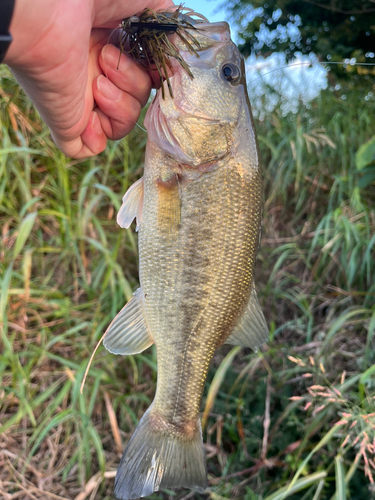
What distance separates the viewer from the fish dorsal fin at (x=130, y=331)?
135cm

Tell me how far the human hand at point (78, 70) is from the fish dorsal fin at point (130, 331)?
80cm

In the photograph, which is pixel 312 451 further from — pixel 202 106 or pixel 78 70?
pixel 78 70

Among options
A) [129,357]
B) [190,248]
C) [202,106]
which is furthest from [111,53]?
[129,357]

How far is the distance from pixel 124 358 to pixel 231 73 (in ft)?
6.54

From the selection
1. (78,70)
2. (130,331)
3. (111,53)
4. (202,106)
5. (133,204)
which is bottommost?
(130,331)

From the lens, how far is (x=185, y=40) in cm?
111

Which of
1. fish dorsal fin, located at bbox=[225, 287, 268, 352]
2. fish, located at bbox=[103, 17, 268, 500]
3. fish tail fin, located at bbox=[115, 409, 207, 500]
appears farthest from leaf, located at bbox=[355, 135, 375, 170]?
fish tail fin, located at bbox=[115, 409, 207, 500]

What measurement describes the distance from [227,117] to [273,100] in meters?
2.62

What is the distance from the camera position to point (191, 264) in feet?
4.16

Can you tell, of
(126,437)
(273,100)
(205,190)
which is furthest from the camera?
(273,100)

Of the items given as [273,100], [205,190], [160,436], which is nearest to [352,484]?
[160,436]

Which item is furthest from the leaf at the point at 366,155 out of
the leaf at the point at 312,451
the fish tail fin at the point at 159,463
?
the fish tail fin at the point at 159,463

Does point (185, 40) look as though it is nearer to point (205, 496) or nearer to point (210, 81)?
point (210, 81)

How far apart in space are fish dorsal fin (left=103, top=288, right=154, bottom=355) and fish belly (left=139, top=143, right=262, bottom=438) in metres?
0.05
